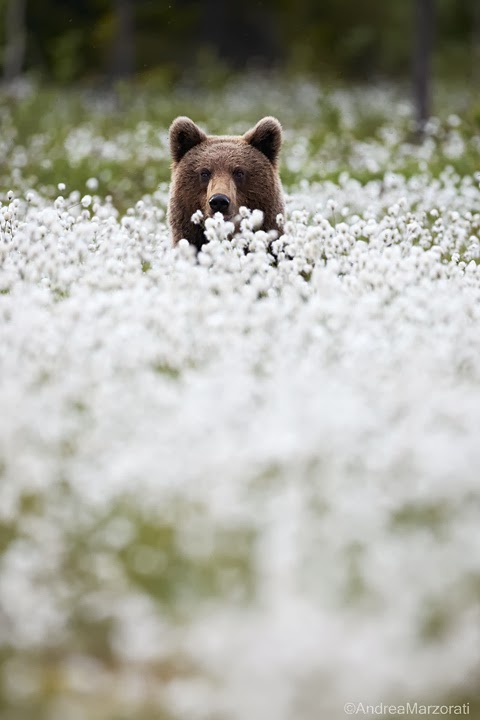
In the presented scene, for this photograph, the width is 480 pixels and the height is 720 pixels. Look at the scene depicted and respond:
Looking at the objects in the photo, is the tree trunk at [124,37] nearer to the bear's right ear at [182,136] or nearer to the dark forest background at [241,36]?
the dark forest background at [241,36]

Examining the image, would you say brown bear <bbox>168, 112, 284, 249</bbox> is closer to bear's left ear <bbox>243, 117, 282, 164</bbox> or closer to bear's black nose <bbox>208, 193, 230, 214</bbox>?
bear's left ear <bbox>243, 117, 282, 164</bbox>

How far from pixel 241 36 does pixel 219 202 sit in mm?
37084

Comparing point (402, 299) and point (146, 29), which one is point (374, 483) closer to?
point (402, 299)

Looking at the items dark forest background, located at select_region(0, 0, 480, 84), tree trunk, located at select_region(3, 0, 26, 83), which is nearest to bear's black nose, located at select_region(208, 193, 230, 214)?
dark forest background, located at select_region(0, 0, 480, 84)

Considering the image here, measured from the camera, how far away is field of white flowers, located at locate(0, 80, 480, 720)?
9.53ft

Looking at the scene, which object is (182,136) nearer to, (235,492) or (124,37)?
(235,492)

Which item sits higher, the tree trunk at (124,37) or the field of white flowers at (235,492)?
the tree trunk at (124,37)

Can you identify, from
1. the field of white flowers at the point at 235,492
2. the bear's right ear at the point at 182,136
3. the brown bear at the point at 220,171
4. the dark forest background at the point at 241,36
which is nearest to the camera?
the field of white flowers at the point at 235,492

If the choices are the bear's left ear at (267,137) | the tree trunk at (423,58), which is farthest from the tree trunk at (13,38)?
the bear's left ear at (267,137)

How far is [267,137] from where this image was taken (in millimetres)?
7668

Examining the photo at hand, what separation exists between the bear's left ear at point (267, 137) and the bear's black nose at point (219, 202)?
1050 millimetres

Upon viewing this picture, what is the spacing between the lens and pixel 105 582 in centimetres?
331

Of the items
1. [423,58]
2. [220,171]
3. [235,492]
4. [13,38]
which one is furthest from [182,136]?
[13,38]

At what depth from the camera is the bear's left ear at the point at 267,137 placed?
760 cm
